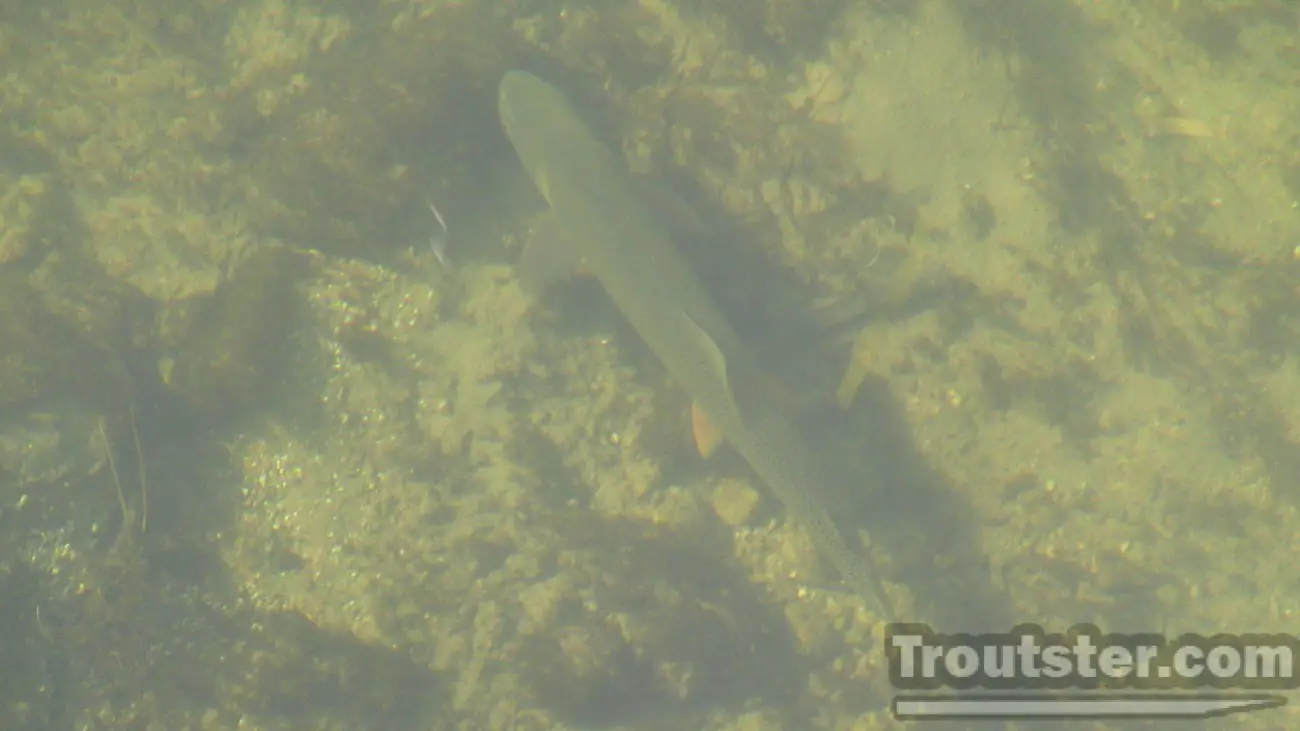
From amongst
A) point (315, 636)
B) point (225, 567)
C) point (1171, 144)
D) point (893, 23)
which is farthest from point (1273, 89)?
point (225, 567)

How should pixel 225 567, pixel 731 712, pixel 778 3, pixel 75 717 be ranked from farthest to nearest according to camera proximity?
1. pixel 778 3
2. pixel 225 567
3. pixel 731 712
4. pixel 75 717

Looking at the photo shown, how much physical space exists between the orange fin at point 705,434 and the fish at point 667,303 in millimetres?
14

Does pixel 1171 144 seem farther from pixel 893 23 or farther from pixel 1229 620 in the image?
pixel 1229 620

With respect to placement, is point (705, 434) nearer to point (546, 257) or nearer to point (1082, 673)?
point (546, 257)

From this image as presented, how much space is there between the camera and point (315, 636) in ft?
13.8

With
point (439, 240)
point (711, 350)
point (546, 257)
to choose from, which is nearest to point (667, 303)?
point (711, 350)

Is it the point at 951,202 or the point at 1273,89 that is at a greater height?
the point at 1273,89

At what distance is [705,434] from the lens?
4277 millimetres

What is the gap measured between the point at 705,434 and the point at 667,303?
0.83 m

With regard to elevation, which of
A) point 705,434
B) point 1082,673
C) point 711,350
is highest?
point 711,350

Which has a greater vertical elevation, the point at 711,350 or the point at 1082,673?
the point at 711,350

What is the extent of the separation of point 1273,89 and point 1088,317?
1729 millimetres

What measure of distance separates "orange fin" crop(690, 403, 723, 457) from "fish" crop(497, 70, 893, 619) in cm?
1

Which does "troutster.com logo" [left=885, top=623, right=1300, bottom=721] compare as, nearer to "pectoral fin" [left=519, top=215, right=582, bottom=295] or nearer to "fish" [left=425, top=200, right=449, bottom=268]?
"pectoral fin" [left=519, top=215, right=582, bottom=295]
